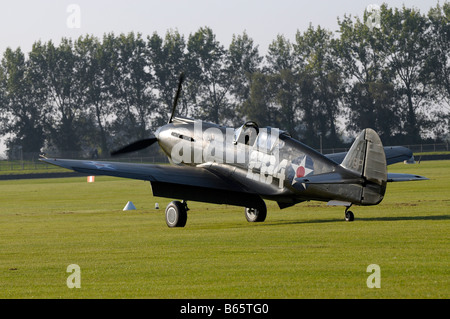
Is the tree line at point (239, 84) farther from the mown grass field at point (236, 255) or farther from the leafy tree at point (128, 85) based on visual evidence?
the mown grass field at point (236, 255)

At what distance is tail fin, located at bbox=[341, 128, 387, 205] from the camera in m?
17.9

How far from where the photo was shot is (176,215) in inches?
822

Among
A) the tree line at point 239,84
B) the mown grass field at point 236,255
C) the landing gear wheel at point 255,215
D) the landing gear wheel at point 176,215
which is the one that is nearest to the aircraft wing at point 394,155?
the mown grass field at point 236,255

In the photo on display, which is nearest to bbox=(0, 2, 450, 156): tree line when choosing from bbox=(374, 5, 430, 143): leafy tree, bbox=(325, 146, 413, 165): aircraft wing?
bbox=(374, 5, 430, 143): leafy tree

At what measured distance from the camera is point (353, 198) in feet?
59.9

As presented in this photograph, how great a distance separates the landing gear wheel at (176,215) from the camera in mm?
20891

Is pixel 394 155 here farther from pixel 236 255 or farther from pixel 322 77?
pixel 322 77

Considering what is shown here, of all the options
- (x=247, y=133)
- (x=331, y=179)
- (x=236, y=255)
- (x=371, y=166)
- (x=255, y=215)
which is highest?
(x=247, y=133)

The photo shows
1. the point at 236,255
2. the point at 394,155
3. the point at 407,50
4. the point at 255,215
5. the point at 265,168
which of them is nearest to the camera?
the point at 236,255

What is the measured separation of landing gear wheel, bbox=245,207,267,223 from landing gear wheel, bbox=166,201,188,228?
1.87m

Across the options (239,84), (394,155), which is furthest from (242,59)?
(394,155)

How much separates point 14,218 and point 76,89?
9395 centimetres

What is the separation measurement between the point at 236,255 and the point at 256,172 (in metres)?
6.35
